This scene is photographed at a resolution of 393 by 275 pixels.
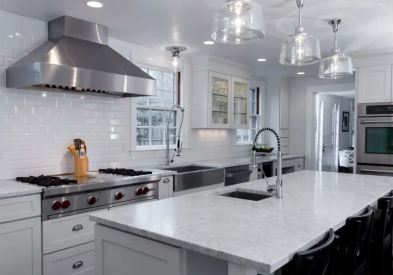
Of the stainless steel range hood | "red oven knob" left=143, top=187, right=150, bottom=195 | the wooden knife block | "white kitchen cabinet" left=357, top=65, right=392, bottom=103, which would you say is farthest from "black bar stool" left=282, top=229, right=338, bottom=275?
"white kitchen cabinet" left=357, top=65, right=392, bottom=103

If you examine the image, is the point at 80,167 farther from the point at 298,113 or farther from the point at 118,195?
the point at 298,113

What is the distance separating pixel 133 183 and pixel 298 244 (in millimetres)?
2197

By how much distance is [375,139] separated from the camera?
4.74m

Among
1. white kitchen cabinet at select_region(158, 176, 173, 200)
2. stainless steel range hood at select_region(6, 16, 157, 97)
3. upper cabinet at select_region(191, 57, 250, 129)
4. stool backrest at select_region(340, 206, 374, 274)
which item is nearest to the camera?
stool backrest at select_region(340, 206, 374, 274)

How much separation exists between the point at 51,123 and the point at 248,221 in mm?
2459

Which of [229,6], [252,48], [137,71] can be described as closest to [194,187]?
[137,71]

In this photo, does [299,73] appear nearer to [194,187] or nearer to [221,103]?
[221,103]

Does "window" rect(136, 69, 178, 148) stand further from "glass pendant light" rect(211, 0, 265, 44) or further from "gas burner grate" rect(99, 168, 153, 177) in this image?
"glass pendant light" rect(211, 0, 265, 44)

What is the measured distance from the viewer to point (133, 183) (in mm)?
3408

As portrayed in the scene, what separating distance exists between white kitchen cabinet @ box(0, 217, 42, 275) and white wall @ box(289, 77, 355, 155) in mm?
5515

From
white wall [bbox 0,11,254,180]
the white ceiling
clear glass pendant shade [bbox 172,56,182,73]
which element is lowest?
white wall [bbox 0,11,254,180]

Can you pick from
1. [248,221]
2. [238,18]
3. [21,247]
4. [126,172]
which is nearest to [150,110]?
[126,172]

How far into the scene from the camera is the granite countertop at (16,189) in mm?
2511

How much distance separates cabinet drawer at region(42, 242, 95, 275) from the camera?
2805mm
